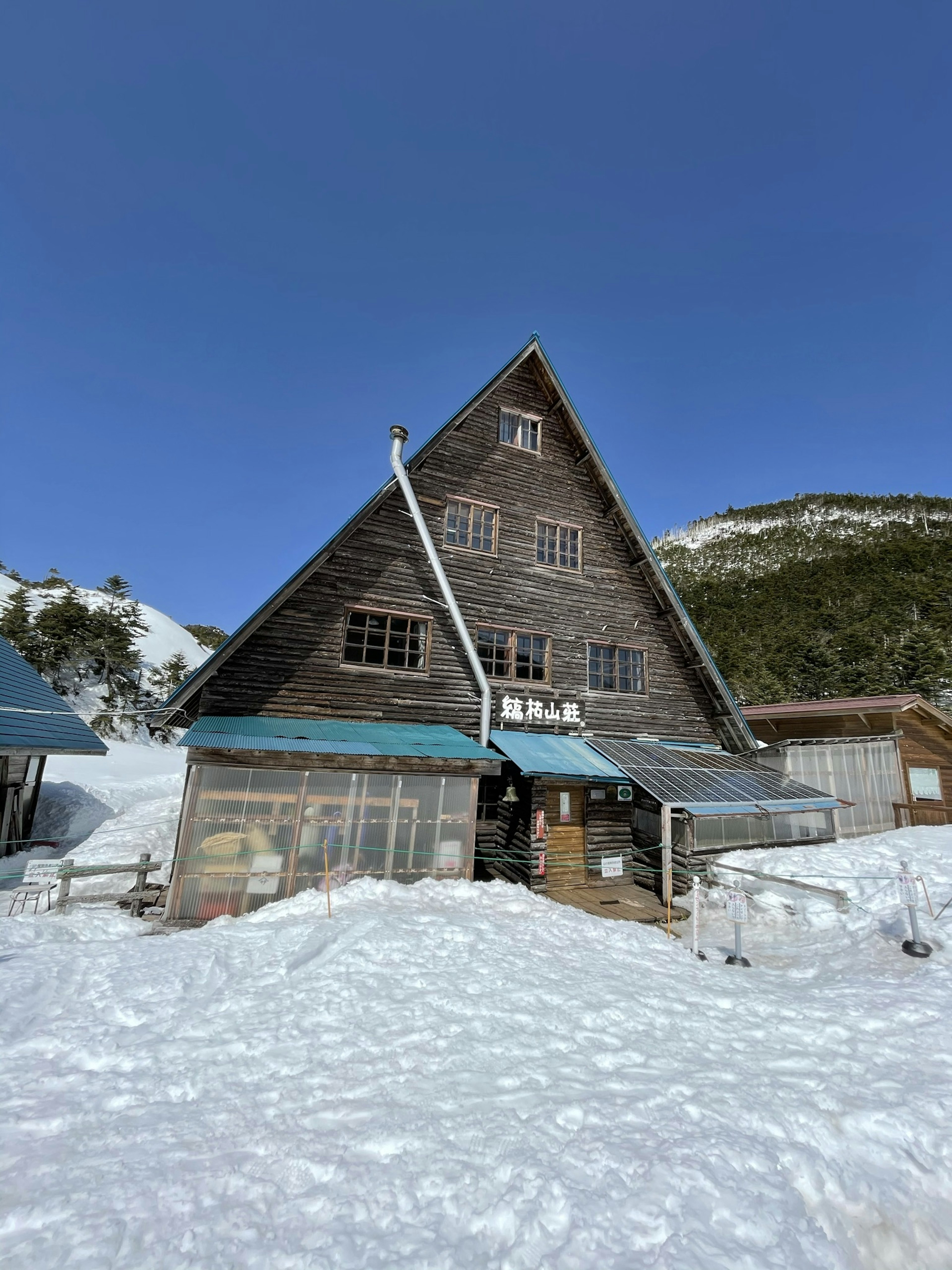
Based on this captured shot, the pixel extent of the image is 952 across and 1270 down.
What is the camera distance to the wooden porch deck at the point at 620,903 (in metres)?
11.7

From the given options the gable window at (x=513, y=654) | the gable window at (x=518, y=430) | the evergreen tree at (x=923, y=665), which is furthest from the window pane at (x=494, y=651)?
the evergreen tree at (x=923, y=665)

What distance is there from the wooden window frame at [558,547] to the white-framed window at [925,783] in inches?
597

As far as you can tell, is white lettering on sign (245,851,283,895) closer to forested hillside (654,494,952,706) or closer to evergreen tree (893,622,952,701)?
forested hillside (654,494,952,706)

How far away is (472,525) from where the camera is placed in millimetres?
16234

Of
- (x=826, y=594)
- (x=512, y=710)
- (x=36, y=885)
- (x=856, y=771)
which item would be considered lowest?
(x=36, y=885)

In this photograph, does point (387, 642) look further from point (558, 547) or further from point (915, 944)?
point (915, 944)

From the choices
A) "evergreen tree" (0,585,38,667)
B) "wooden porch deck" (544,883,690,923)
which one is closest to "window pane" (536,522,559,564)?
"wooden porch deck" (544,883,690,923)

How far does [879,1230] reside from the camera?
12.6 feet

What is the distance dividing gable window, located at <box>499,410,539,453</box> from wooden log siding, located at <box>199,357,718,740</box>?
275 millimetres

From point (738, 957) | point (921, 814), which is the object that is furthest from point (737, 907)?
point (921, 814)

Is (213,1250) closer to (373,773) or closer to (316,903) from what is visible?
(316,903)

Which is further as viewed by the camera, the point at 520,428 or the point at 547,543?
the point at 520,428

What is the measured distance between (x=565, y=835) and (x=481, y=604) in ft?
22.2

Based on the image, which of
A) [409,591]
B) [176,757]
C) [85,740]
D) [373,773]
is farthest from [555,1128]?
[176,757]
